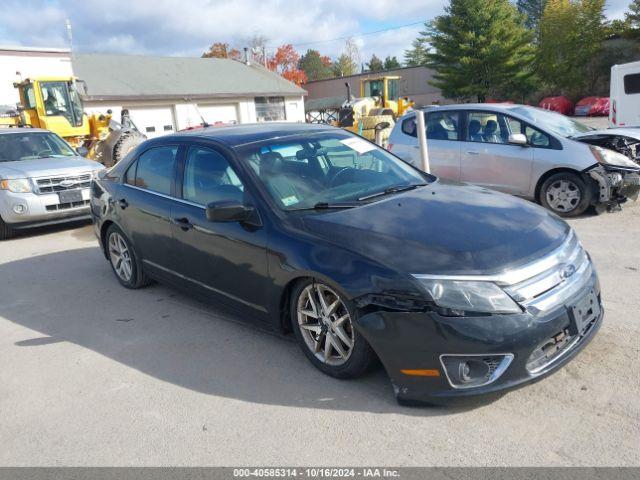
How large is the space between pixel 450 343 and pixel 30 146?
9648 millimetres

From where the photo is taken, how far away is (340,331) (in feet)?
11.3

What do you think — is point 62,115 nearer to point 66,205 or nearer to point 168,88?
point 66,205

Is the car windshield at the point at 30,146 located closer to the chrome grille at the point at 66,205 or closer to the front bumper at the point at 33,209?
the front bumper at the point at 33,209

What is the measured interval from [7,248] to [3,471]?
642 centimetres

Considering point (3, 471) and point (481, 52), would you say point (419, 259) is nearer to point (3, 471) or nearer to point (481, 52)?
point (3, 471)

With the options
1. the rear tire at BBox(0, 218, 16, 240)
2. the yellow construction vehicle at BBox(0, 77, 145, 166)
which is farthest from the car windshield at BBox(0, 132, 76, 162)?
the yellow construction vehicle at BBox(0, 77, 145, 166)

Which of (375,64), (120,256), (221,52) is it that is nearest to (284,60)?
(221,52)

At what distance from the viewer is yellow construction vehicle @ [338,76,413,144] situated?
21.1m

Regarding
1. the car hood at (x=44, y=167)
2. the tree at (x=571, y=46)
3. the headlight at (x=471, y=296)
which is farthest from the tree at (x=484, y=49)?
the headlight at (x=471, y=296)

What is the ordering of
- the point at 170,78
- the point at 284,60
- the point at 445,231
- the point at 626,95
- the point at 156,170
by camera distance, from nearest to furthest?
the point at 445,231 → the point at 156,170 → the point at 626,95 → the point at 170,78 → the point at 284,60

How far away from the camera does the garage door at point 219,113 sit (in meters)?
36.5

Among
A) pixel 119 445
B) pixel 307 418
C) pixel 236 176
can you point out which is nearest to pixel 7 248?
pixel 236 176

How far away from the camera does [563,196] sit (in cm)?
782

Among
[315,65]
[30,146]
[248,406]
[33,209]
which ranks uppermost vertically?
[315,65]
